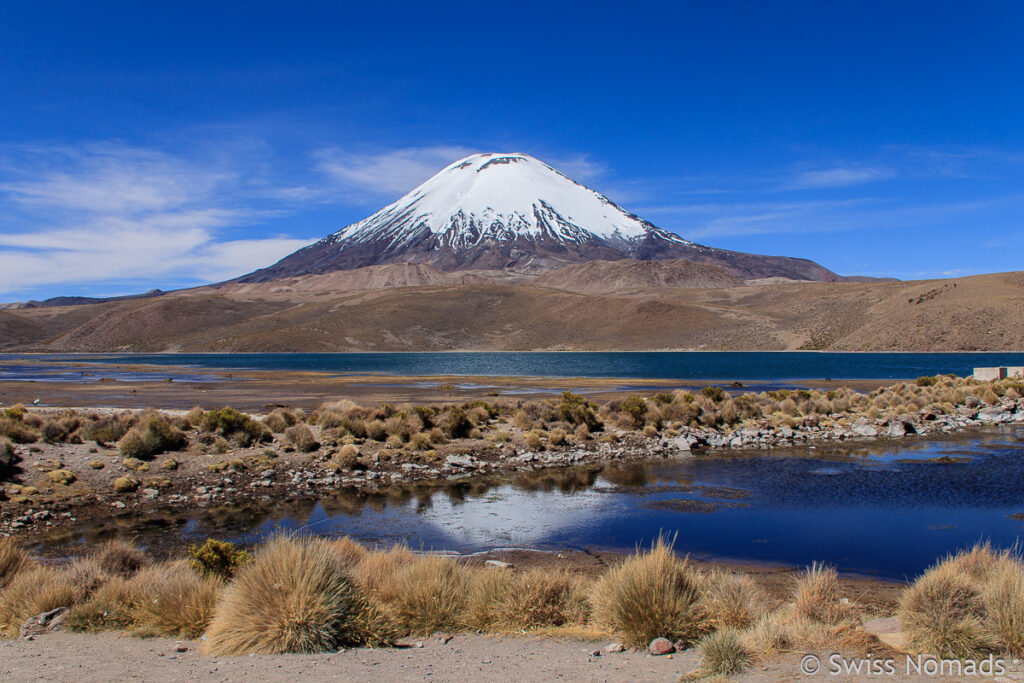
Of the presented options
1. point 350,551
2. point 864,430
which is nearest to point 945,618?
point 350,551

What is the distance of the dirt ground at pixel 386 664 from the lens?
544 centimetres

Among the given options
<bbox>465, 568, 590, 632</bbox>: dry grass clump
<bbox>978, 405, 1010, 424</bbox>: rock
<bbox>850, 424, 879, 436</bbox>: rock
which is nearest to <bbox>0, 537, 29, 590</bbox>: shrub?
<bbox>465, 568, 590, 632</bbox>: dry grass clump

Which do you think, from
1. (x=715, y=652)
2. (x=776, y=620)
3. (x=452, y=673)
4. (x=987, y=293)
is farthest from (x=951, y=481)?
(x=987, y=293)

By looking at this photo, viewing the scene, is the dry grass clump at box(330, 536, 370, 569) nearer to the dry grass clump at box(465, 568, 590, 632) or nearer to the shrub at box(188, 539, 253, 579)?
the shrub at box(188, 539, 253, 579)

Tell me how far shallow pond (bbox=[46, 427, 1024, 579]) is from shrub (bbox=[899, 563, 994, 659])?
12.7 feet

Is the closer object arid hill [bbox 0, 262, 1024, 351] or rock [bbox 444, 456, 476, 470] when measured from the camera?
rock [bbox 444, 456, 476, 470]

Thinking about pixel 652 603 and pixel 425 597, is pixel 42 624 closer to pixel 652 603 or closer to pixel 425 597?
pixel 425 597

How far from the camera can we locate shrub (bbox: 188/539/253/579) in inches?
317

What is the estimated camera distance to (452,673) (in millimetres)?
5652

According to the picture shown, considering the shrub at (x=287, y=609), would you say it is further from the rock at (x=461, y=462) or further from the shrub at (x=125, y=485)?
the rock at (x=461, y=462)

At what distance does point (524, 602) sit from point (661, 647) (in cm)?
150

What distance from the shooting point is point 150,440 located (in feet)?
55.7

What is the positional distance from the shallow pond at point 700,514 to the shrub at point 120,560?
9.35 feet

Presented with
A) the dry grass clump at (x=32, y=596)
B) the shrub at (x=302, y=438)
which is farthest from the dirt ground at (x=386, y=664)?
the shrub at (x=302, y=438)
